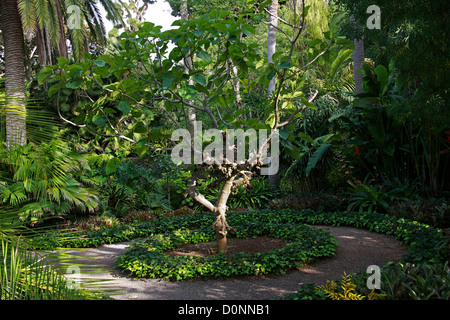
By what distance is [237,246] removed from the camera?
6625 mm

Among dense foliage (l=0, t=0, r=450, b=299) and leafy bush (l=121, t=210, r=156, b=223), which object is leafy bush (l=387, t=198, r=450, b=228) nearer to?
dense foliage (l=0, t=0, r=450, b=299)

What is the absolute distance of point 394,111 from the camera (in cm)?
490

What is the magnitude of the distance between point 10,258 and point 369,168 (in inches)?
370

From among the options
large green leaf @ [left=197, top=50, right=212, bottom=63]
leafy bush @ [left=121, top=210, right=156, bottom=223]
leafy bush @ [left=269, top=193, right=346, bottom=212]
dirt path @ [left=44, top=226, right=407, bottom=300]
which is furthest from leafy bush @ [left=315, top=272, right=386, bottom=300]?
leafy bush @ [left=121, top=210, right=156, bottom=223]

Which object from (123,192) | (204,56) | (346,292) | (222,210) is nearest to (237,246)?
(222,210)

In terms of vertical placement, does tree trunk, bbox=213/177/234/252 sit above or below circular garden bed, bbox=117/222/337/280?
above

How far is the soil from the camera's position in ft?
20.6

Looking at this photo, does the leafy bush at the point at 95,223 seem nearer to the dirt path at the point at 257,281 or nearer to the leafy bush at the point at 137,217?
the leafy bush at the point at 137,217

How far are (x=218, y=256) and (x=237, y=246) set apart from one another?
1041 millimetres

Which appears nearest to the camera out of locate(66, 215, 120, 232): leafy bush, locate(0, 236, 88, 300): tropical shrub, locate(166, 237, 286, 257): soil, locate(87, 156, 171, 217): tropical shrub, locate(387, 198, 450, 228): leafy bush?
locate(0, 236, 88, 300): tropical shrub

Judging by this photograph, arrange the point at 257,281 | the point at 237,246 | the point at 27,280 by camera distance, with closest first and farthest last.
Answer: the point at 27,280, the point at 257,281, the point at 237,246

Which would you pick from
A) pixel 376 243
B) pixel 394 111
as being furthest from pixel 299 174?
pixel 394 111

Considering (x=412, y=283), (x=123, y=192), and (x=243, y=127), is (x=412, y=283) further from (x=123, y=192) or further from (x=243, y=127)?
(x=123, y=192)
